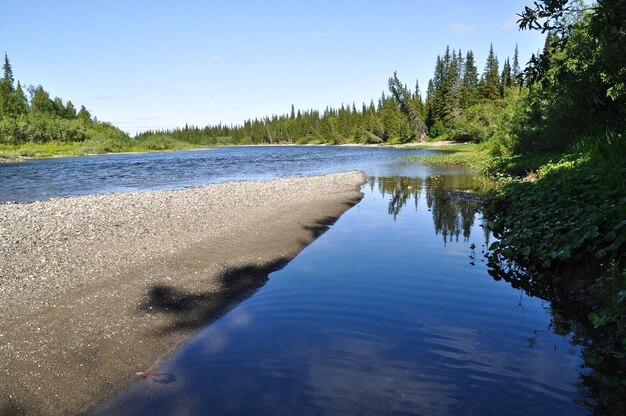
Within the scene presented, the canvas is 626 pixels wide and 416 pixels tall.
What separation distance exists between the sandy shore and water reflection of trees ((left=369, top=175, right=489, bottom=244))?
480 cm

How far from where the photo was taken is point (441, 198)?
941 inches

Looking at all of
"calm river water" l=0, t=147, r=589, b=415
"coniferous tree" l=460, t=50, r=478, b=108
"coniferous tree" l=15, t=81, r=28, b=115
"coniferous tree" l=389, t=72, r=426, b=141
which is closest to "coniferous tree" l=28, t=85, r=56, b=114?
"coniferous tree" l=15, t=81, r=28, b=115

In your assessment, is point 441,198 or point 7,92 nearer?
point 441,198

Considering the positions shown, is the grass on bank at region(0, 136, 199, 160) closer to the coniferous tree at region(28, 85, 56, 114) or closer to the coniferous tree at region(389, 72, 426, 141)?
the coniferous tree at region(28, 85, 56, 114)

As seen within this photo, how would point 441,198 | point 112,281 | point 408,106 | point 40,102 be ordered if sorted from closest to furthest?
point 112,281 < point 441,198 < point 408,106 < point 40,102

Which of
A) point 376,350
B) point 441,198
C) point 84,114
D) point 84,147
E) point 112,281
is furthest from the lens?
point 84,114

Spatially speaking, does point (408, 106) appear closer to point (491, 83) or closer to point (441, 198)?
point (491, 83)

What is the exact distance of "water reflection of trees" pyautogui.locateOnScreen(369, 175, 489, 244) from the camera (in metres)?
16.4

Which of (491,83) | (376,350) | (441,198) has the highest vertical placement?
(491,83)

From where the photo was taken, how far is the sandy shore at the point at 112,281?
241 inches

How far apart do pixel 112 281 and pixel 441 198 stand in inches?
738

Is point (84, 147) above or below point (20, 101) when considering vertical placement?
below

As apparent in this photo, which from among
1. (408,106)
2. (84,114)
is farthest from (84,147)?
(408,106)

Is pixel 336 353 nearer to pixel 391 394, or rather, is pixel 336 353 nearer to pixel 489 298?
pixel 391 394
